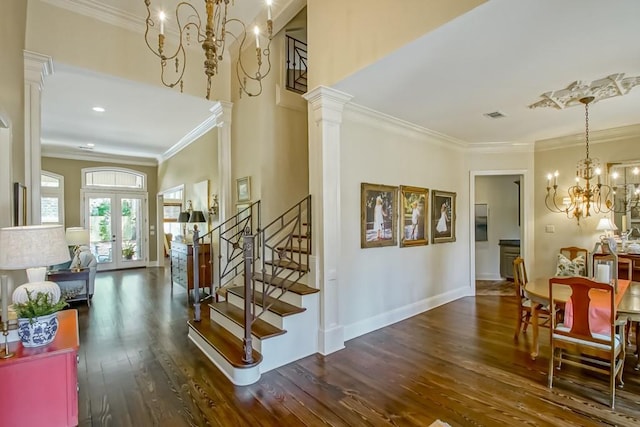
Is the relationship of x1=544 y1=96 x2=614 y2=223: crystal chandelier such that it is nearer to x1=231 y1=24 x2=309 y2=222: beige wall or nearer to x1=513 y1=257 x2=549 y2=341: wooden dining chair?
x1=513 y1=257 x2=549 y2=341: wooden dining chair

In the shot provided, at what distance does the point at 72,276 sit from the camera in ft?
17.1

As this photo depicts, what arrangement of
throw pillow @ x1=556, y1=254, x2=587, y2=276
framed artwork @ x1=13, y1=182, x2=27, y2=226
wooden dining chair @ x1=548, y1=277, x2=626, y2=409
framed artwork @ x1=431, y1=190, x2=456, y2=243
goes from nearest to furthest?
wooden dining chair @ x1=548, y1=277, x2=626, y2=409 → framed artwork @ x1=13, y1=182, x2=27, y2=226 → throw pillow @ x1=556, y1=254, x2=587, y2=276 → framed artwork @ x1=431, y1=190, x2=456, y2=243

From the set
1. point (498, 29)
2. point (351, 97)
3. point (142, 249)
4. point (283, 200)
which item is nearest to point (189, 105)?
point (283, 200)

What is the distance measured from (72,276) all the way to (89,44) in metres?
3.69

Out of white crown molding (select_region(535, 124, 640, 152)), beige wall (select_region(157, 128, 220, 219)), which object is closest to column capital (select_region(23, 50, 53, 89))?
beige wall (select_region(157, 128, 220, 219))

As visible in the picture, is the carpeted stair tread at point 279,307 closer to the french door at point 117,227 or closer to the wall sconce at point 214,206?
the wall sconce at point 214,206

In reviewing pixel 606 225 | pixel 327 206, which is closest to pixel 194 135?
pixel 327 206

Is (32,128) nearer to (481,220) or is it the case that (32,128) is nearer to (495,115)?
(495,115)

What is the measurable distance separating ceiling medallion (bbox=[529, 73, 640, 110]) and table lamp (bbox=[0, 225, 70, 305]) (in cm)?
473

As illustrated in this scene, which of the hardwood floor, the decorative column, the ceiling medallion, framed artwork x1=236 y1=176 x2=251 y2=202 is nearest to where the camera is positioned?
the hardwood floor

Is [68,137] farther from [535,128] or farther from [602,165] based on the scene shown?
[602,165]

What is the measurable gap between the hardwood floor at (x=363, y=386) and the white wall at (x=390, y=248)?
432mm

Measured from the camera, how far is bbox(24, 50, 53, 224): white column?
3.30m

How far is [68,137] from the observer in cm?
716
